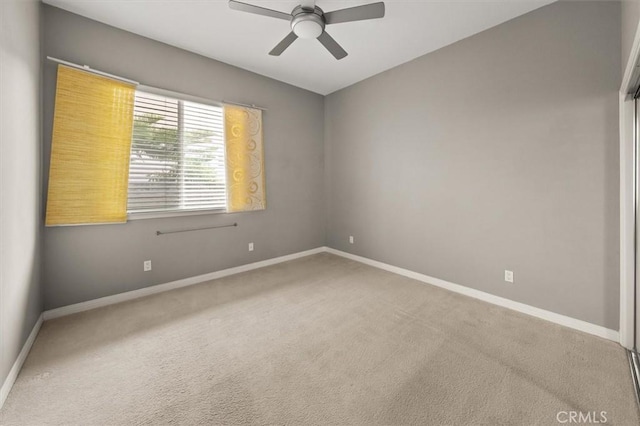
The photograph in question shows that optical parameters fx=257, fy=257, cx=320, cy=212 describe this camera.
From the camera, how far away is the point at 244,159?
142 inches

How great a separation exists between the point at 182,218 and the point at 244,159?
1129 mm

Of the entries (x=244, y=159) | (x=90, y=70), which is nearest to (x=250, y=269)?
(x=244, y=159)

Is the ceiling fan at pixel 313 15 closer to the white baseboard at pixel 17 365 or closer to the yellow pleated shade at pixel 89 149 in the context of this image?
the yellow pleated shade at pixel 89 149

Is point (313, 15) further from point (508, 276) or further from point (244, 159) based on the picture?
point (508, 276)

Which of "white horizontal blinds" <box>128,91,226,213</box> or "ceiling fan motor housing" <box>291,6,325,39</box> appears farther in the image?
"white horizontal blinds" <box>128,91,226,213</box>

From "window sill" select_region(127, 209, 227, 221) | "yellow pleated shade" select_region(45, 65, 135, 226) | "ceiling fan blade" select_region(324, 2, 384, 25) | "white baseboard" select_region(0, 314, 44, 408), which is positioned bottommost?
"white baseboard" select_region(0, 314, 44, 408)

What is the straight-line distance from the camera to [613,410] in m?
1.41

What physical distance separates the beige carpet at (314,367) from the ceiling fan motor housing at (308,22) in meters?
2.61

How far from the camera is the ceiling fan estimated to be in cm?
200

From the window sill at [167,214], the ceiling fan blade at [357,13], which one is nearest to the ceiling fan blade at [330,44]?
the ceiling fan blade at [357,13]

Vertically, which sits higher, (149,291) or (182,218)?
(182,218)

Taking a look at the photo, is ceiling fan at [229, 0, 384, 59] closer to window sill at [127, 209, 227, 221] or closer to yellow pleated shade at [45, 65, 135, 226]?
yellow pleated shade at [45, 65, 135, 226]

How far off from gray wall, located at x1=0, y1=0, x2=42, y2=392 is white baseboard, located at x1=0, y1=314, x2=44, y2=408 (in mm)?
45

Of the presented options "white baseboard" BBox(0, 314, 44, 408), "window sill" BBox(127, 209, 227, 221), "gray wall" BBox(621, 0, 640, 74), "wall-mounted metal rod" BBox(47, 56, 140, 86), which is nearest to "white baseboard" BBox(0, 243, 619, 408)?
"white baseboard" BBox(0, 314, 44, 408)
